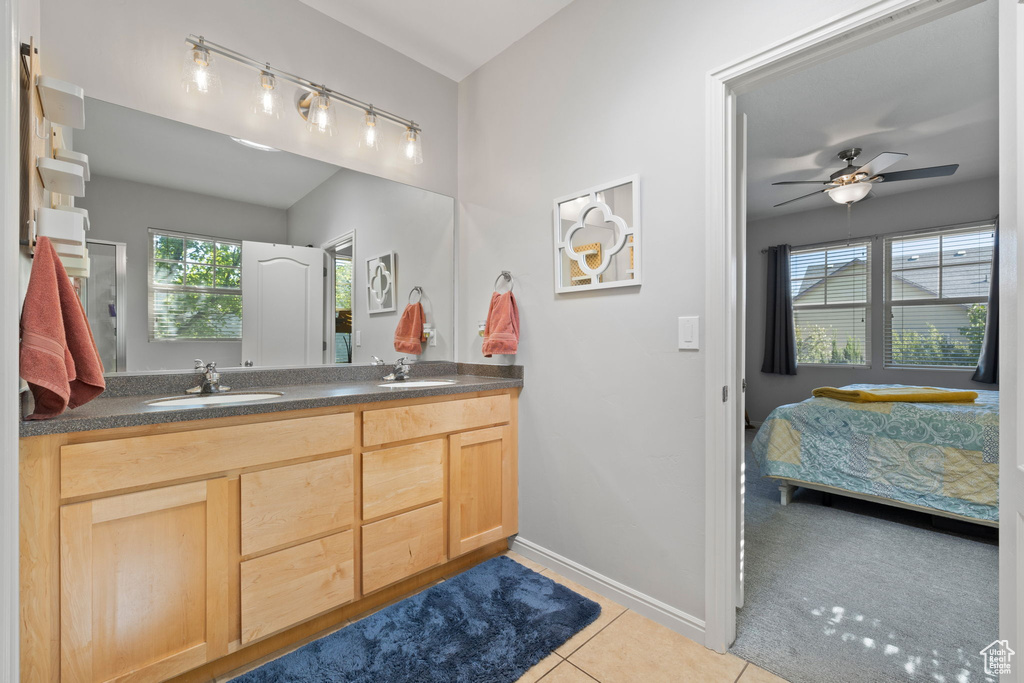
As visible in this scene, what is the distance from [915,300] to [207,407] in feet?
18.6

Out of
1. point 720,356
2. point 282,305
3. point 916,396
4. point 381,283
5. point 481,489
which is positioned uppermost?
point 381,283

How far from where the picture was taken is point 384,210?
2.35 meters

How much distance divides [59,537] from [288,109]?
173 centimetres

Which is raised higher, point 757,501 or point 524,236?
point 524,236

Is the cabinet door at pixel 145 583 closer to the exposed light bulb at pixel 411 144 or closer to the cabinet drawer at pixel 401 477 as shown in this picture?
the cabinet drawer at pixel 401 477

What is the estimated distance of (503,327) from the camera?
2.22 m

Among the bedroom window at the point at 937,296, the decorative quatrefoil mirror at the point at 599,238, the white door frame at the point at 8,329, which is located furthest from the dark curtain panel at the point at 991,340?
the white door frame at the point at 8,329

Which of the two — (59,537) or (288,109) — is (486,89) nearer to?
(288,109)

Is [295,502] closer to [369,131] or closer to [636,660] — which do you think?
[636,660]

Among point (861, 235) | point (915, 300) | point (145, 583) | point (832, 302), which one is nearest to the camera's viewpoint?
point (145, 583)

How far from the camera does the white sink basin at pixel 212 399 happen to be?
1514 mm

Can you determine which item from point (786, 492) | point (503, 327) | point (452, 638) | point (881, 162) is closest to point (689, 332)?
point (503, 327)

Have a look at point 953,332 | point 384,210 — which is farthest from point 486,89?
point 953,332

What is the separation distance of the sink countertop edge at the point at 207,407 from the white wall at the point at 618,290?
19.1 inches
